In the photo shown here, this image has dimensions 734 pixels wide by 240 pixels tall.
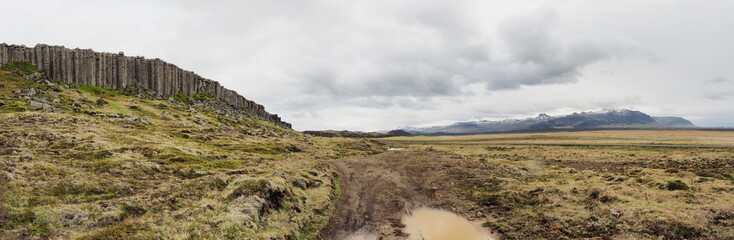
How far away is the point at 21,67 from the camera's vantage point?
289 ft

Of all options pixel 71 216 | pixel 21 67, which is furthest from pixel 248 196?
pixel 21 67

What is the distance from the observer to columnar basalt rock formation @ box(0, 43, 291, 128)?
93.9 m

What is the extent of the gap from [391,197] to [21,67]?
4915 inches

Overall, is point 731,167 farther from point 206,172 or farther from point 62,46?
point 62,46

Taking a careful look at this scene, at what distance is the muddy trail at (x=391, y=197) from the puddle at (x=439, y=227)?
83 cm

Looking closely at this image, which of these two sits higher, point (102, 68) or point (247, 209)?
point (102, 68)

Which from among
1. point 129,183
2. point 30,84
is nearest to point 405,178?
point 129,183

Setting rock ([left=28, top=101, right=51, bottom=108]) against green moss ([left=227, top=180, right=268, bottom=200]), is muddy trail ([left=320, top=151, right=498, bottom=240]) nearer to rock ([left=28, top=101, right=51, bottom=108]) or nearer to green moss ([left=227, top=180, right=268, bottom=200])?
green moss ([left=227, top=180, right=268, bottom=200])

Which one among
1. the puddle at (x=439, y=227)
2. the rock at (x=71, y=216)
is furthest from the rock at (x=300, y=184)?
the rock at (x=71, y=216)

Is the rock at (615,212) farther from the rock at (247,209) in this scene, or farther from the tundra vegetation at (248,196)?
the rock at (247,209)

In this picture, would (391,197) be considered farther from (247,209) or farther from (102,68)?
(102,68)

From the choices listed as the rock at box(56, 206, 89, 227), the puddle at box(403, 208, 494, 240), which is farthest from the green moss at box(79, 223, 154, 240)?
the puddle at box(403, 208, 494, 240)

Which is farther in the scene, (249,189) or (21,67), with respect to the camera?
(21,67)

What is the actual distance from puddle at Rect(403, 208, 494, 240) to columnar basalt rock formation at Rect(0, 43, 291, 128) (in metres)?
129
